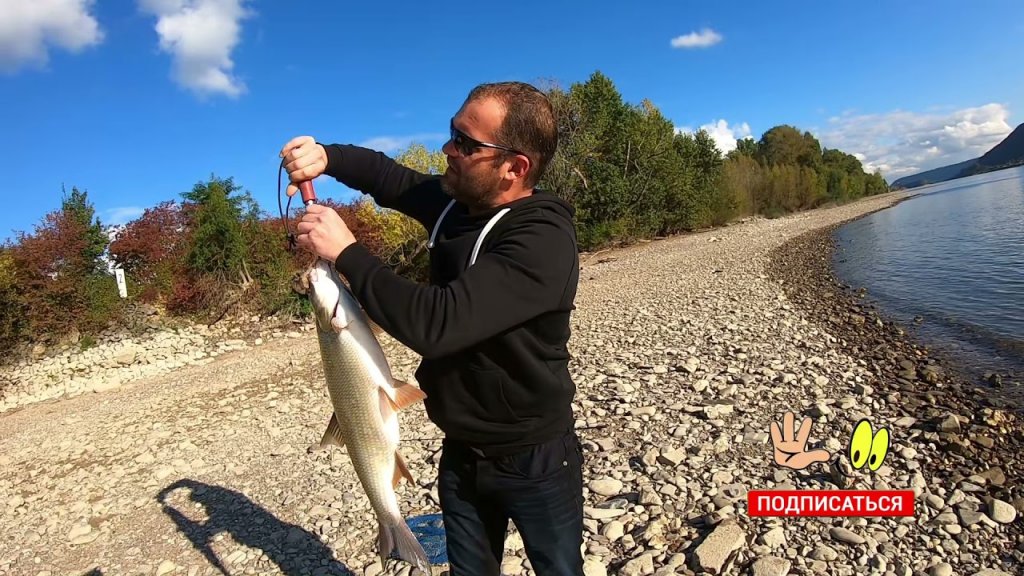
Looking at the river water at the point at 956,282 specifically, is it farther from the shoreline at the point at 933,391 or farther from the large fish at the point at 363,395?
the large fish at the point at 363,395

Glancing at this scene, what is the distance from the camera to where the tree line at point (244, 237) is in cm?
1639

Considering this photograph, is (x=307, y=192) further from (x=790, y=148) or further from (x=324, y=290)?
(x=790, y=148)

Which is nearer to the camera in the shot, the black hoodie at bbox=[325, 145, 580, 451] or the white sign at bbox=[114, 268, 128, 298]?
the black hoodie at bbox=[325, 145, 580, 451]

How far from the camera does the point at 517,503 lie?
2.54 meters

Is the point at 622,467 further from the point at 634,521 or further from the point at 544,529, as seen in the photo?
the point at 544,529

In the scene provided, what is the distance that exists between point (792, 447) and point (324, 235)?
6.17 meters

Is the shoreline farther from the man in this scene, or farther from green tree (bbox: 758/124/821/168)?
green tree (bbox: 758/124/821/168)

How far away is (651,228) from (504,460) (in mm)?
37115

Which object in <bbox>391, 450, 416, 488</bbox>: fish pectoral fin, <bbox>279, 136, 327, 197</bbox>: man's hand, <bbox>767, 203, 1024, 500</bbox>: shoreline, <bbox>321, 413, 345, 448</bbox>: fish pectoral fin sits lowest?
<bbox>767, 203, 1024, 500</bbox>: shoreline

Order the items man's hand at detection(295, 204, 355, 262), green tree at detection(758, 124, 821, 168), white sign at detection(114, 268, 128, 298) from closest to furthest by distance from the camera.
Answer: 1. man's hand at detection(295, 204, 355, 262)
2. white sign at detection(114, 268, 128, 298)
3. green tree at detection(758, 124, 821, 168)

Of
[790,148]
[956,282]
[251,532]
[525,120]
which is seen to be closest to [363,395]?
[525,120]

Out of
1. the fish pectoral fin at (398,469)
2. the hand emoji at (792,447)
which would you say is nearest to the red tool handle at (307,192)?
the fish pectoral fin at (398,469)

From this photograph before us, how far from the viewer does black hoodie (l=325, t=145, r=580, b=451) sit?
1.98 meters

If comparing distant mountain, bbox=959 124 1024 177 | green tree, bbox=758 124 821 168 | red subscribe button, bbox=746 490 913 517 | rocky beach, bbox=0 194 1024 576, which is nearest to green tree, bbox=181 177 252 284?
rocky beach, bbox=0 194 1024 576
